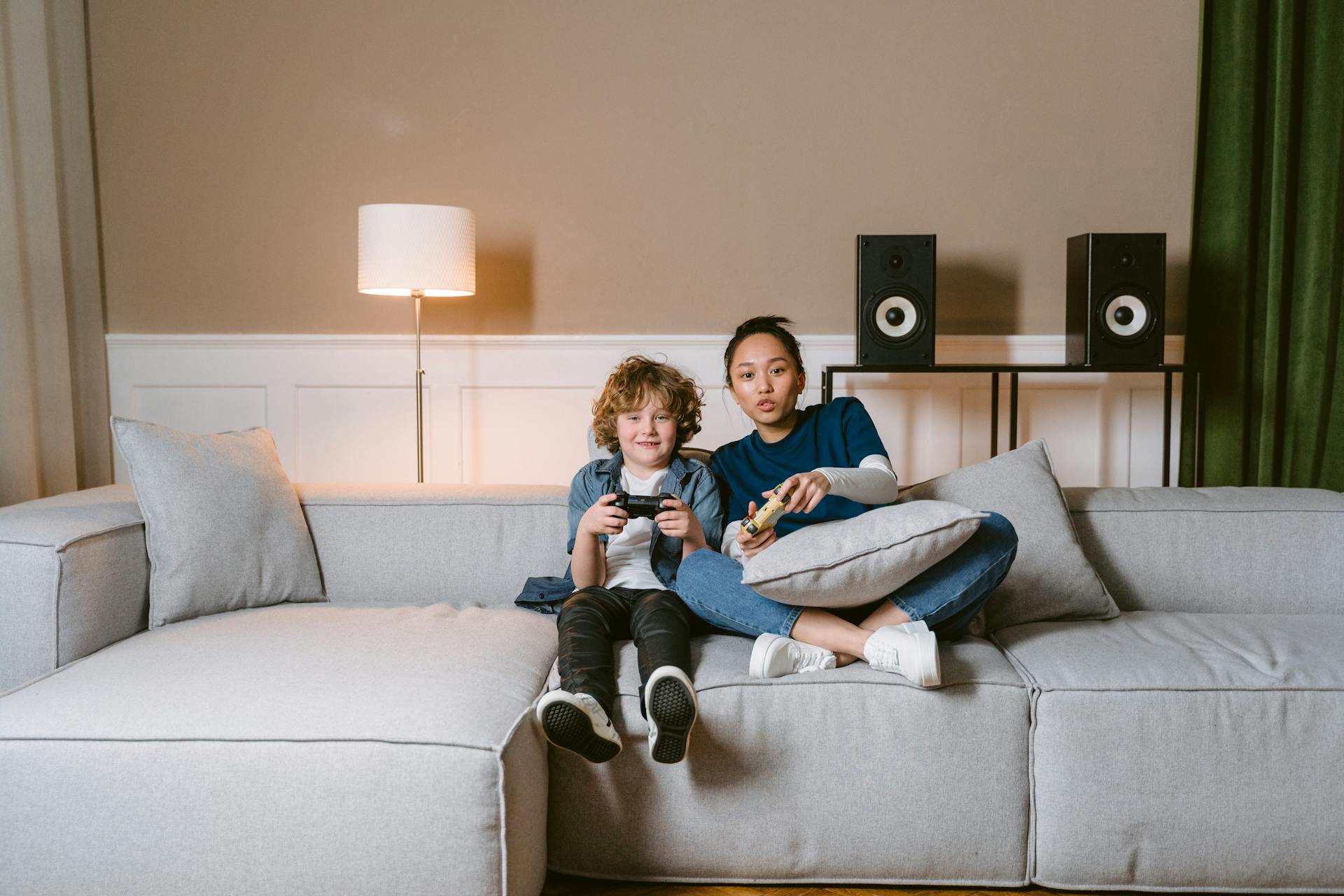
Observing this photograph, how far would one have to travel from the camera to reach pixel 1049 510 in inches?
74.9

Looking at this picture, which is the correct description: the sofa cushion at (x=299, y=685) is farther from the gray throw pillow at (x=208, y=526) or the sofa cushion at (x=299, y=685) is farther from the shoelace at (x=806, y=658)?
the shoelace at (x=806, y=658)

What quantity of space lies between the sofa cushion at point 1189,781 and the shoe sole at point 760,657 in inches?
16.4

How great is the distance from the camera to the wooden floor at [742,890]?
1.48 metres

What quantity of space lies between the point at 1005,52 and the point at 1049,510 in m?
1.75

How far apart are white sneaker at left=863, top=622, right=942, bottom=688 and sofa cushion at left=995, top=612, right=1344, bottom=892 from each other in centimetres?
19

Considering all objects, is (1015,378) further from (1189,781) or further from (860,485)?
(1189,781)

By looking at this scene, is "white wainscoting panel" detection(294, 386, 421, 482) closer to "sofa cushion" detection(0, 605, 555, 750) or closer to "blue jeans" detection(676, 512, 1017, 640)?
"sofa cushion" detection(0, 605, 555, 750)

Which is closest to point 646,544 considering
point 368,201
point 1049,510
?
point 1049,510

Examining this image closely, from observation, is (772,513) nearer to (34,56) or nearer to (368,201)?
(368,201)

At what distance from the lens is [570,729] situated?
1.33m

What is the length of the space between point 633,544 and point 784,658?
20.6 inches

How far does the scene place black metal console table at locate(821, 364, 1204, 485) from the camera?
8.84 ft

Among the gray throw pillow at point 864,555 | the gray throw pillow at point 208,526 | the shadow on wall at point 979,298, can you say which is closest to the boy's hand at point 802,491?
the gray throw pillow at point 864,555

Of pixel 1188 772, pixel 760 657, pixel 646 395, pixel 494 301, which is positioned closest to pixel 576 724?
pixel 760 657
